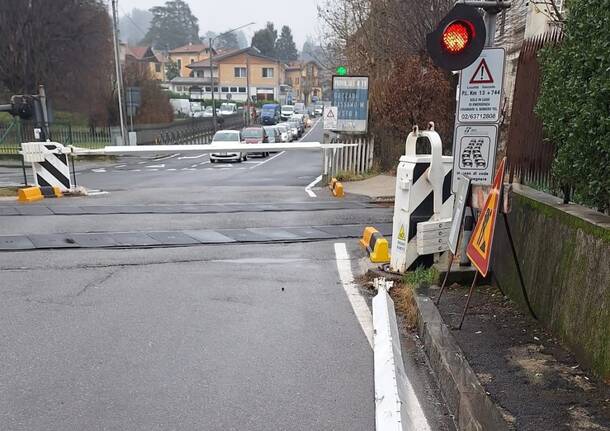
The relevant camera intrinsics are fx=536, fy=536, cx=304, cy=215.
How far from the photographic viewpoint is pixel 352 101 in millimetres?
17250

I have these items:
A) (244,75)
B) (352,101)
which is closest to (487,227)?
(352,101)

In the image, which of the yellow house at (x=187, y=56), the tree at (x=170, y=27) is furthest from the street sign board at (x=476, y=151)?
the tree at (x=170, y=27)

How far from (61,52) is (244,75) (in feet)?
190

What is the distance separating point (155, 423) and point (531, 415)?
2269 millimetres

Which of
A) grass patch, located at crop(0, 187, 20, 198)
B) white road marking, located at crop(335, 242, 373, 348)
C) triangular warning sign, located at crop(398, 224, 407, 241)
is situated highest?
triangular warning sign, located at crop(398, 224, 407, 241)

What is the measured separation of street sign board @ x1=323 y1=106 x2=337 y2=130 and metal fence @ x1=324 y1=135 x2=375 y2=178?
69 cm

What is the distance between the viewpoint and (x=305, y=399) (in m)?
→ 3.67

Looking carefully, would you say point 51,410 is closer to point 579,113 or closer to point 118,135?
point 579,113

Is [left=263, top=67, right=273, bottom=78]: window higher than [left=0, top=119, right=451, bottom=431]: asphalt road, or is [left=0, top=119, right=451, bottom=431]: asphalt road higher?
[left=263, top=67, right=273, bottom=78]: window

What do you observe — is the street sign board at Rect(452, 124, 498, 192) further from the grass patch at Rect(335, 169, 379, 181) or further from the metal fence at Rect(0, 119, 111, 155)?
the metal fence at Rect(0, 119, 111, 155)

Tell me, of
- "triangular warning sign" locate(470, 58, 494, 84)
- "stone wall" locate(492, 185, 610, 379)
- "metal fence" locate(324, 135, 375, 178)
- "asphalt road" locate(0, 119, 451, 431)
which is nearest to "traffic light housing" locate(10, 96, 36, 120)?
"asphalt road" locate(0, 119, 451, 431)

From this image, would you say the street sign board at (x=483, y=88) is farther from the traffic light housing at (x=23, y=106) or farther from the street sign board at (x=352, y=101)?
the traffic light housing at (x=23, y=106)

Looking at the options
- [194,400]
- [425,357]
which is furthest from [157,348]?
[425,357]

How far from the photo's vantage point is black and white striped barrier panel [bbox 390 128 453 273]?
5852 millimetres
